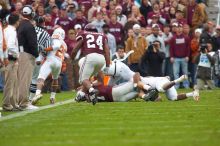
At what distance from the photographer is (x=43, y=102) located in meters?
19.6

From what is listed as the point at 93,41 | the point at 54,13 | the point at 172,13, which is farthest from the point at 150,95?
the point at 172,13

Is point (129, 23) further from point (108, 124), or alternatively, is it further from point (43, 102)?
point (108, 124)

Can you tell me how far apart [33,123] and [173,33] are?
14666mm

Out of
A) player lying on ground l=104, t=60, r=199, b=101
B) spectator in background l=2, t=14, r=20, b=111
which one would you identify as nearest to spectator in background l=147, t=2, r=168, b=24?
player lying on ground l=104, t=60, r=199, b=101

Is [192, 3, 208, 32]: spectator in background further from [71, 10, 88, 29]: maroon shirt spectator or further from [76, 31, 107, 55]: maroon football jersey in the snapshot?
[76, 31, 107, 55]: maroon football jersey

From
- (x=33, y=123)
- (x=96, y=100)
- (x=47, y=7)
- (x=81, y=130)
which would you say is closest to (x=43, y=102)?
(x=96, y=100)

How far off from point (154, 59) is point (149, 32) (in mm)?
1236

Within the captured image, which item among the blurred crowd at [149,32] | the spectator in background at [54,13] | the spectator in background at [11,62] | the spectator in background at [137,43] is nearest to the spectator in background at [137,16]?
the blurred crowd at [149,32]

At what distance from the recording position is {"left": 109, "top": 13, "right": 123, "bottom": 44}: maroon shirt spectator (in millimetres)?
27078

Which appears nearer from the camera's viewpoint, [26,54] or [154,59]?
[26,54]

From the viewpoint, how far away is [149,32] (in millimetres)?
27141

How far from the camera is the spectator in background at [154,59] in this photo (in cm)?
2625

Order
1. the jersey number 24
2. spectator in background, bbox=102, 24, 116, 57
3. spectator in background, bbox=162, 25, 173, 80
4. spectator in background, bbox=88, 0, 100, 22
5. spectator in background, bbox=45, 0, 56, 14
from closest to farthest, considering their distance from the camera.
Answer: the jersey number 24
spectator in background, bbox=102, 24, 116, 57
spectator in background, bbox=162, 25, 173, 80
spectator in background, bbox=88, 0, 100, 22
spectator in background, bbox=45, 0, 56, 14

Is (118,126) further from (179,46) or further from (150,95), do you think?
(179,46)
